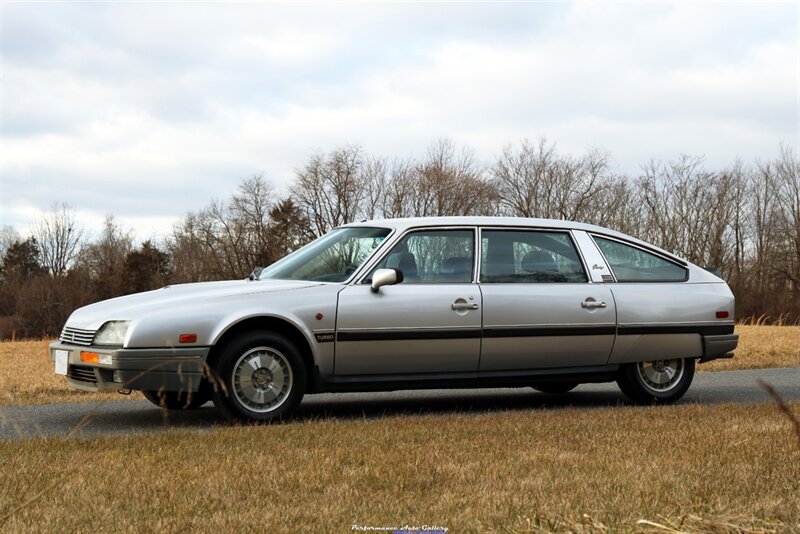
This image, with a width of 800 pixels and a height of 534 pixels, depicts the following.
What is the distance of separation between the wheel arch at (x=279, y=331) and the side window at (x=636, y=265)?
2956 millimetres

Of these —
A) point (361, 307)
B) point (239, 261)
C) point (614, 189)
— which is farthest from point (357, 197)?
point (361, 307)

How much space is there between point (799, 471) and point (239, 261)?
5694 cm

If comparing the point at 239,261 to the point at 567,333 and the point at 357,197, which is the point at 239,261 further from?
the point at 567,333

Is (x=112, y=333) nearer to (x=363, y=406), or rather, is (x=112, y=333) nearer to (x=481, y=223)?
(x=363, y=406)

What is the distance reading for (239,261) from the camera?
6081cm

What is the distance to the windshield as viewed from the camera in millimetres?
8172

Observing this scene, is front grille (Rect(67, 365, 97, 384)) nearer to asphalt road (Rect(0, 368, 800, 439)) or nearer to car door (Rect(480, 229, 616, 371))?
asphalt road (Rect(0, 368, 800, 439))

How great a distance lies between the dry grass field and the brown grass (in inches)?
168

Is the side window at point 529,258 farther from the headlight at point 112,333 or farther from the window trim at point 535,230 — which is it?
the headlight at point 112,333

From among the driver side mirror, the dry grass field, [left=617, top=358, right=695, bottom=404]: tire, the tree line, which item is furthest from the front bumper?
the tree line

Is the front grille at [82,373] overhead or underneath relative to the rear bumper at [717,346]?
underneath

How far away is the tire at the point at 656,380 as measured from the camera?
905 centimetres

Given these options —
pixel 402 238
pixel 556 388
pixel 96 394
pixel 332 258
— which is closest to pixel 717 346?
pixel 556 388

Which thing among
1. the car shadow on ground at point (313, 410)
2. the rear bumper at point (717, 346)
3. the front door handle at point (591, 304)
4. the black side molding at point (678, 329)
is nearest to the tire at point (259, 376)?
the car shadow on ground at point (313, 410)
